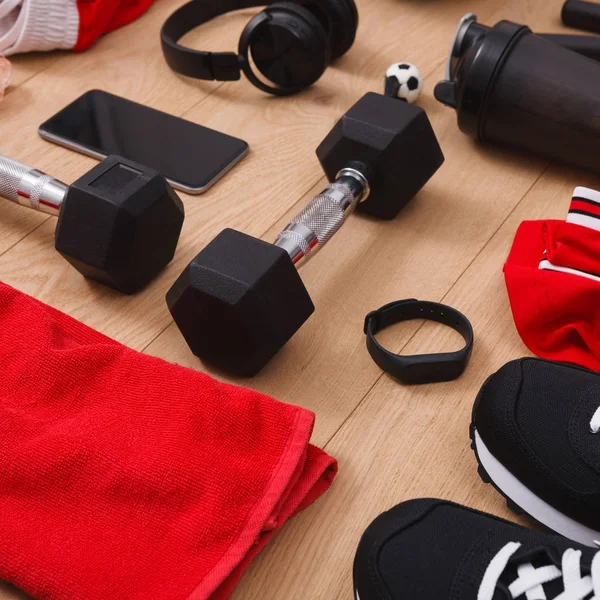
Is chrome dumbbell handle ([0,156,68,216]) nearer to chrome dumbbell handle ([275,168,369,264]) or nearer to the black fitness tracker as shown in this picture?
chrome dumbbell handle ([275,168,369,264])

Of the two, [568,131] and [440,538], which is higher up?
[568,131]

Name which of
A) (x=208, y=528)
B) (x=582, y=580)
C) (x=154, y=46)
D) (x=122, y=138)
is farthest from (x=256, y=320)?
(x=154, y=46)

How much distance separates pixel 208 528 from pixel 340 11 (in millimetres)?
946

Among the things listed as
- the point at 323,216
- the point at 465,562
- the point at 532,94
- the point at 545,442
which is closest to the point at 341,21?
the point at 532,94

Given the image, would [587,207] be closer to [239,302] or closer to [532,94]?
[532,94]

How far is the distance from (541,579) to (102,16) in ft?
4.08

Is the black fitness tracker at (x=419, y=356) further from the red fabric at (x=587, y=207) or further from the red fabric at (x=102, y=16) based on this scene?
the red fabric at (x=102, y=16)

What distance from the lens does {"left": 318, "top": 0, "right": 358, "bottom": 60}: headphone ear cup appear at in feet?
4.49

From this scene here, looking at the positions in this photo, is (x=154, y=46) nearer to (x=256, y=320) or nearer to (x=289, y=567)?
(x=256, y=320)

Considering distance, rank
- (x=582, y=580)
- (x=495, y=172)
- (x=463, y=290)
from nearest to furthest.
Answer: (x=582, y=580) → (x=463, y=290) → (x=495, y=172)

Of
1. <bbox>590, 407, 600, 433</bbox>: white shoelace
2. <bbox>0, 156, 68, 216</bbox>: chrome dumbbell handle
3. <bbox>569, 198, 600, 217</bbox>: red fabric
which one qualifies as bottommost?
<bbox>590, 407, 600, 433</bbox>: white shoelace

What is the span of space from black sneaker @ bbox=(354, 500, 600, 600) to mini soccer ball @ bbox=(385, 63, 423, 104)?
799 millimetres

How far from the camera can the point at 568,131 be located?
3.92 ft

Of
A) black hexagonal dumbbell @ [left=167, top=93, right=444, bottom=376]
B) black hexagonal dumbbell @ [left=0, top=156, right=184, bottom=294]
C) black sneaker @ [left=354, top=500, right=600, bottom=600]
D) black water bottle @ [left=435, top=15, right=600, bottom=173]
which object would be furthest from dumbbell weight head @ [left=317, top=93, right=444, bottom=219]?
black sneaker @ [left=354, top=500, right=600, bottom=600]
